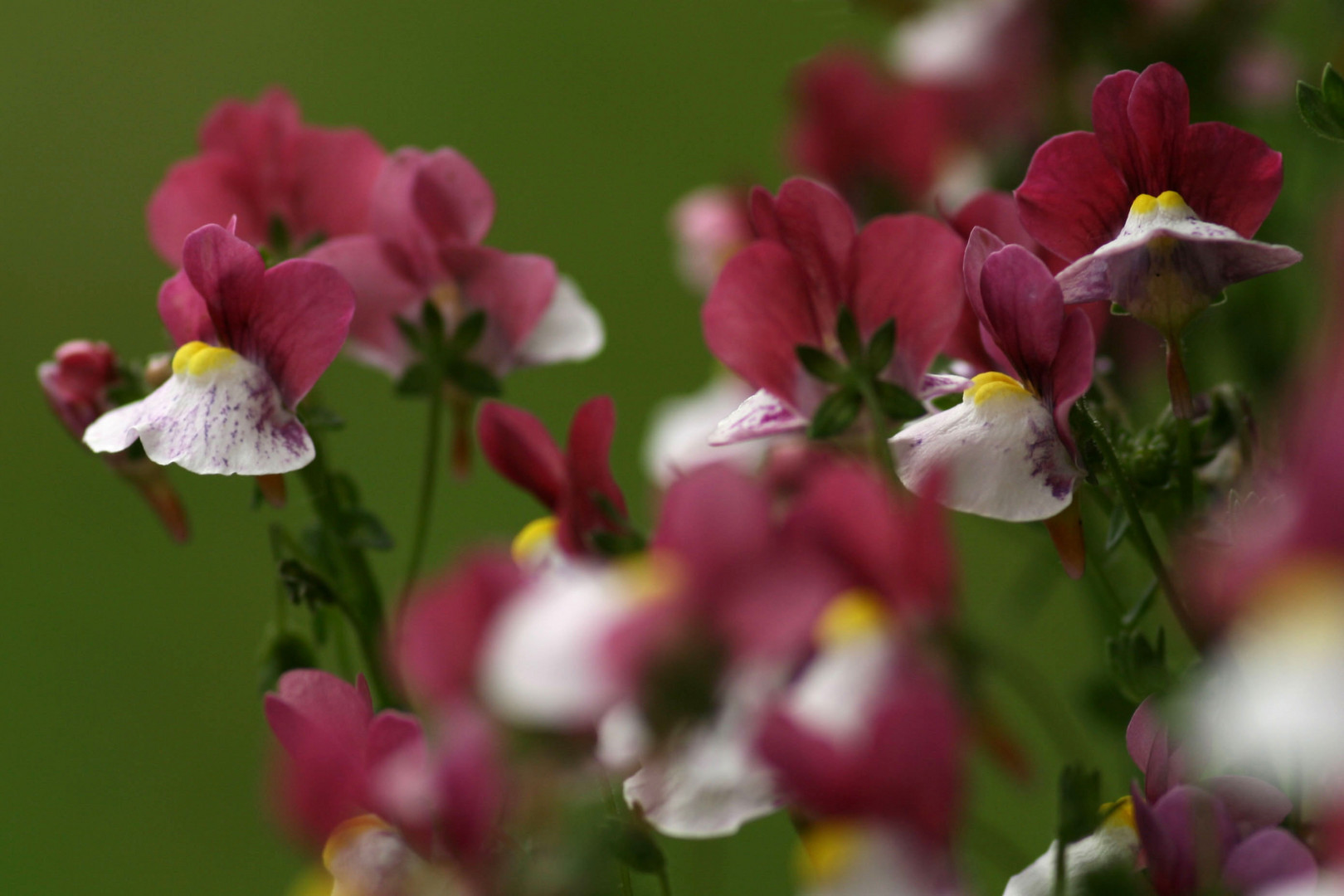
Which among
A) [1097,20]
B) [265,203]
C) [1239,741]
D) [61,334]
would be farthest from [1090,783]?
[61,334]

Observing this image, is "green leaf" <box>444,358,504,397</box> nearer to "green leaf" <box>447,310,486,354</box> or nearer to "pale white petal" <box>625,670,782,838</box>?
"green leaf" <box>447,310,486,354</box>

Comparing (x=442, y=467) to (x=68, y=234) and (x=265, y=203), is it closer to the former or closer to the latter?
(x=68, y=234)

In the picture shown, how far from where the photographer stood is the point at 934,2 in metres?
0.76

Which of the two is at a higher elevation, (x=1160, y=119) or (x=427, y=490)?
(x=1160, y=119)

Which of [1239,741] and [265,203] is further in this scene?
[265,203]

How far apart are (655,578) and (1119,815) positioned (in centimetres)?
15

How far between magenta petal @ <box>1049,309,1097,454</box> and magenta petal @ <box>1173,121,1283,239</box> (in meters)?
0.05

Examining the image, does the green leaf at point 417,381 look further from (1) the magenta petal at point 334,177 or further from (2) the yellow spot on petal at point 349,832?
(2) the yellow spot on petal at point 349,832

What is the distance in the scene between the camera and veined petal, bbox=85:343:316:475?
1.06 ft

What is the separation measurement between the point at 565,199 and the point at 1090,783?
1603mm

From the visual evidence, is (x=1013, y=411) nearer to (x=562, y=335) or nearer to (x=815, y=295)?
(x=815, y=295)

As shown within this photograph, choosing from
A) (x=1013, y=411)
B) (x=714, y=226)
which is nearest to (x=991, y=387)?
(x=1013, y=411)

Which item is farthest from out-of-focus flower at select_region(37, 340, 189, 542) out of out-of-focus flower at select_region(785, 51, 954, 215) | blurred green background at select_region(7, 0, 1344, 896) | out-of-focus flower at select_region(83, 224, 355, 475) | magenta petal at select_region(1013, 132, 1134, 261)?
blurred green background at select_region(7, 0, 1344, 896)

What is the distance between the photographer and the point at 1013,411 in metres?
0.29
